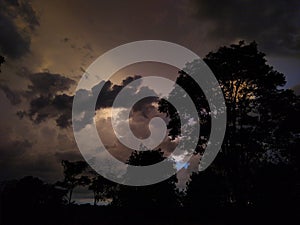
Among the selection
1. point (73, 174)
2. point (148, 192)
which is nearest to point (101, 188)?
point (73, 174)

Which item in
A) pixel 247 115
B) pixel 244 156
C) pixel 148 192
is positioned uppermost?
pixel 247 115

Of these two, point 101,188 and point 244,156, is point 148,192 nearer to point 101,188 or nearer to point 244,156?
point 244,156

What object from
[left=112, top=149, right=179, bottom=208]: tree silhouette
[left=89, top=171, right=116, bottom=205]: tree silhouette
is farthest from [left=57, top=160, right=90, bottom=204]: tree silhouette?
[left=112, top=149, right=179, bottom=208]: tree silhouette

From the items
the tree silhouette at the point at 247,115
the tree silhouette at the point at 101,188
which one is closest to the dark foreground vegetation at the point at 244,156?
the tree silhouette at the point at 247,115

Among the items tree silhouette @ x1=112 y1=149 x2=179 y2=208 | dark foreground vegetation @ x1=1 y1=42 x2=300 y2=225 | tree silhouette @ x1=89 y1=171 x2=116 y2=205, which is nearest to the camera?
dark foreground vegetation @ x1=1 y1=42 x2=300 y2=225

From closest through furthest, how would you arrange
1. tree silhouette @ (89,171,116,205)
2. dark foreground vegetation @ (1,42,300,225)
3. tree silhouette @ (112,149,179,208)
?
dark foreground vegetation @ (1,42,300,225), tree silhouette @ (112,149,179,208), tree silhouette @ (89,171,116,205)

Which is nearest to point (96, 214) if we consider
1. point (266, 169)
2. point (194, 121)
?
point (194, 121)

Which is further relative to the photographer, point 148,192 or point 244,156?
point 148,192

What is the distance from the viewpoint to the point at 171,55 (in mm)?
26266

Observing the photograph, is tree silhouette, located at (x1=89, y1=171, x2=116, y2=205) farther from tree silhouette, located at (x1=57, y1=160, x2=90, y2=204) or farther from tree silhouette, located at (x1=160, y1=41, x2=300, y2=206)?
tree silhouette, located at (x1=160, y1=41, x2=300, y2=206)

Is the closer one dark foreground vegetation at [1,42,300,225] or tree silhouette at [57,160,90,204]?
dark foreground vegetation at [1,42,300,225]

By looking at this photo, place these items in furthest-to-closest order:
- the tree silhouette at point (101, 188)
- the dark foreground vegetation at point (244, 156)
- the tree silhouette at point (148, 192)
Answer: the tree silhouette at point (101, 188), the tree silhouette at point (148, 192), the dark foreground vegetation at point (244, 156)

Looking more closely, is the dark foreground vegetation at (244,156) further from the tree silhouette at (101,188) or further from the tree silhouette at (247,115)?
the tree silhouette at (101,188)

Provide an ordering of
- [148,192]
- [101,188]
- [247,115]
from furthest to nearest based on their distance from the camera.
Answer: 1. [101,188]
2. [148,192]
3. [247,115]
